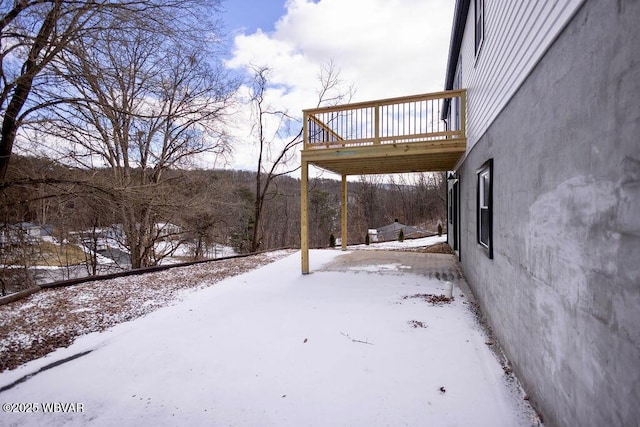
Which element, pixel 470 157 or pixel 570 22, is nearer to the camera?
pixel 570 22

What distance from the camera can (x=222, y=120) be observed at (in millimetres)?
11625

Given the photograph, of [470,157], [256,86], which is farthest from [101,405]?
[256,86]

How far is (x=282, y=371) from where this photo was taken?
2.80 meters

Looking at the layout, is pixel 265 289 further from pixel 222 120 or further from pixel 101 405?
pixel 222 120

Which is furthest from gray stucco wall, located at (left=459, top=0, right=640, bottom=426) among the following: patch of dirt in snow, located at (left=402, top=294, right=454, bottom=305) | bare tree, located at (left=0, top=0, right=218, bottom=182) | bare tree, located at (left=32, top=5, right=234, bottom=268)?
bare tree, located at (left=32, top=5, right=234, bottom=268)

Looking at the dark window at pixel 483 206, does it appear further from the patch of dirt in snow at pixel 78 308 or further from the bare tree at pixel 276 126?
the bare tree at pixel 276 126

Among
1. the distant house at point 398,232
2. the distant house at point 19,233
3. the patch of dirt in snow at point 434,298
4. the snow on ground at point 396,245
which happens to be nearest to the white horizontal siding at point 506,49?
the patch of dirt in snow at point 434,298

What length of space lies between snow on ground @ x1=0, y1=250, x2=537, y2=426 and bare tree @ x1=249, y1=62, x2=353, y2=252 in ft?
Answer: 40.2

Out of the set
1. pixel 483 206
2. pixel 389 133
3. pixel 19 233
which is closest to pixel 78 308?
pixel 19 233

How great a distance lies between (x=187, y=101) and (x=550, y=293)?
491 inches

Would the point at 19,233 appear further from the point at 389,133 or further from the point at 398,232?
the point at 398,232

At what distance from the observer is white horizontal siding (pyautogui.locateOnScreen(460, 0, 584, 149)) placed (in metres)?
1.99

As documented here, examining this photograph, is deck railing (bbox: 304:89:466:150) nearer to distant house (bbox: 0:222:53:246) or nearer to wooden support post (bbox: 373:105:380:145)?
wooden support post (bbox: 373:105:380:145)

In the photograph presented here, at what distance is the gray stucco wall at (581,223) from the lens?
1.18 metres
